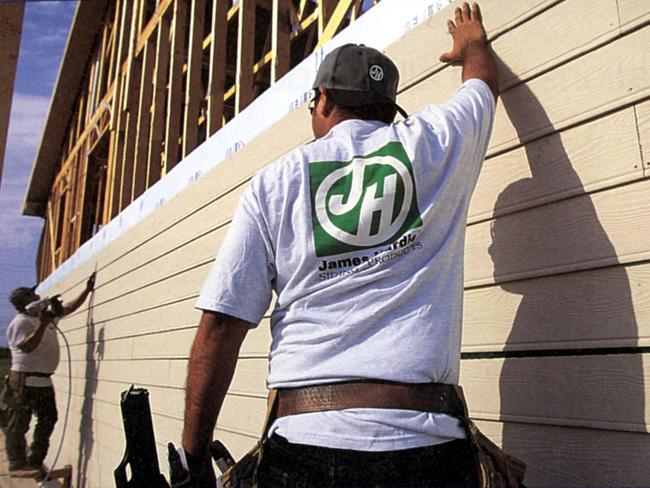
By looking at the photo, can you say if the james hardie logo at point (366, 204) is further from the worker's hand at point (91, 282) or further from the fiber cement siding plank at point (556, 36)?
the worker's hand at point (91, 282)

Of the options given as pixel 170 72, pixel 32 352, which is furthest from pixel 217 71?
pixel 32 352

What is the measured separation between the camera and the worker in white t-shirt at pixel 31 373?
5699 mm

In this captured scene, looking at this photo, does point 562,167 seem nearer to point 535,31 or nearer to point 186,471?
point 535,31

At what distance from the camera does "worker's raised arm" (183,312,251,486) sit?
110cm

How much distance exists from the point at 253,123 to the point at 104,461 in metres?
3.53

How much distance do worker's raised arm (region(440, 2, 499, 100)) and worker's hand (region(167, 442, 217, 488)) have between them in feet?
3.95

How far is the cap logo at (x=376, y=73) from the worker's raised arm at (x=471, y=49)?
31 centimetres

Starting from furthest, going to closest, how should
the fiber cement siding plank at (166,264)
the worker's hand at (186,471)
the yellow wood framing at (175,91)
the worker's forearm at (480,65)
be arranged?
the yellow wood framing at (175,91) < the fiber cement siding plank at (166,264) < the worker's forearm at (480,65) < the worker's hand at (186,471)

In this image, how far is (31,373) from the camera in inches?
233

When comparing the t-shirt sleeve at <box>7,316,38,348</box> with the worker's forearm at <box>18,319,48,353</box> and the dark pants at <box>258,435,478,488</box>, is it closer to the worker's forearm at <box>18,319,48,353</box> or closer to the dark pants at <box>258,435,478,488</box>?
the worker's forearm at <box>18,319,48,353</box>

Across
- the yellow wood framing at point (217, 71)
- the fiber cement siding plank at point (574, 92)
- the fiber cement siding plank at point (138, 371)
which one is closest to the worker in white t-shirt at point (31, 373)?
the fiber cement siding plank at point (138, 371)

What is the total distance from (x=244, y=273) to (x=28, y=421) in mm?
6026

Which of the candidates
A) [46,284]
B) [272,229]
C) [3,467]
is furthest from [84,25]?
[272,229]

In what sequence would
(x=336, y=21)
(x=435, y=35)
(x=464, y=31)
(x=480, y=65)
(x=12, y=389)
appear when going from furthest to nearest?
(x=12, y=389) < (x=336, y=21) < (x=435, y=35) < (x=464, y=31) < (x=480, y=65)
